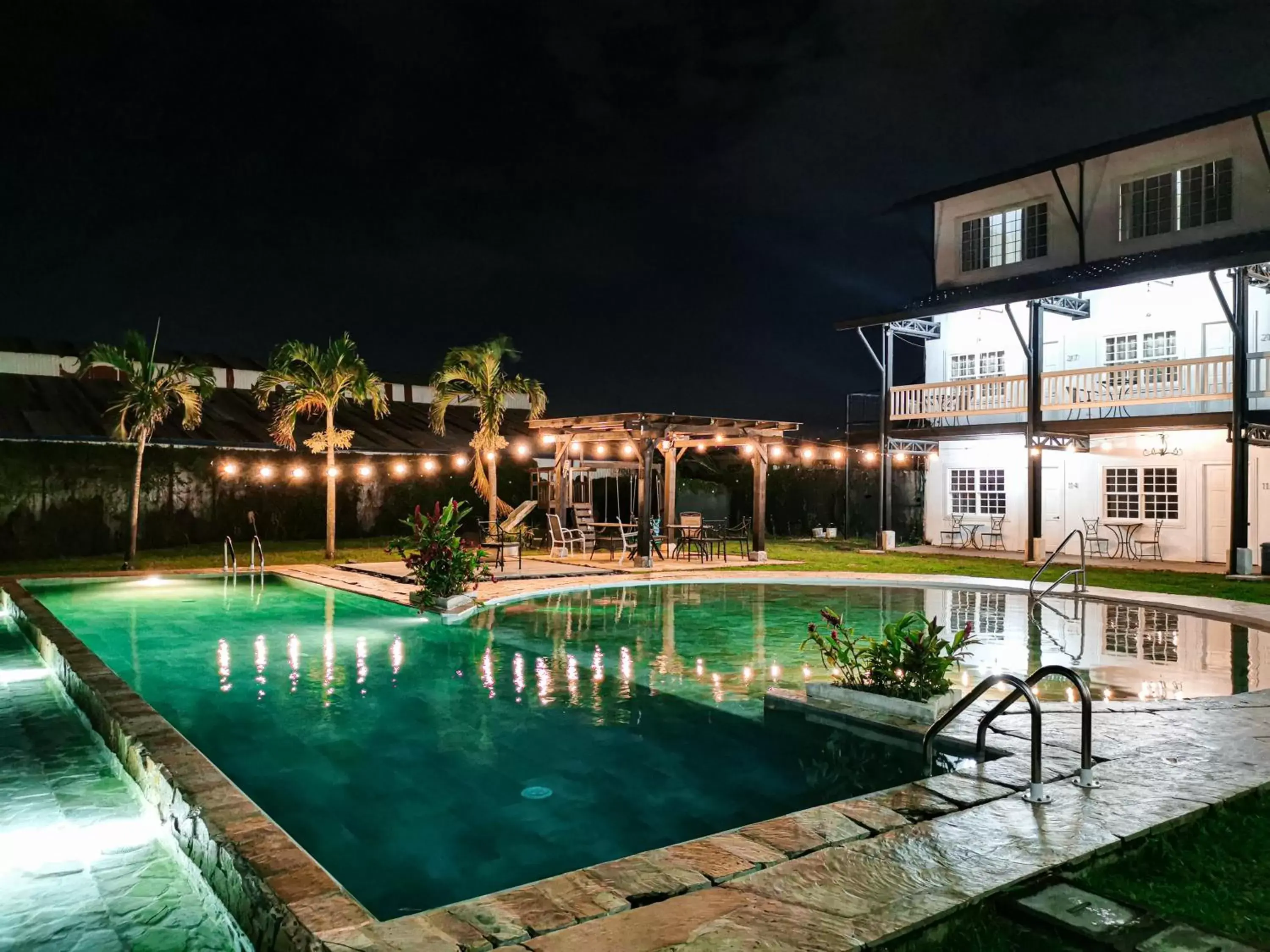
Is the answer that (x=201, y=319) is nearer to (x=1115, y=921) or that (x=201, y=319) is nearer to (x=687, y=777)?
(x=687, y=777)

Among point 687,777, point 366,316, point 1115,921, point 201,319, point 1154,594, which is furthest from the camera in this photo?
point 366,316

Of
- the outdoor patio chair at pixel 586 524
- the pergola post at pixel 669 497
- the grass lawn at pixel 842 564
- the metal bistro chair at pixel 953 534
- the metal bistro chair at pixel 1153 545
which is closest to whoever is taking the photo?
the grass lawn at pixel 842 564

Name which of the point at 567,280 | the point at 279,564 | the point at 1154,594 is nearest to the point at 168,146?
the point at 279,564

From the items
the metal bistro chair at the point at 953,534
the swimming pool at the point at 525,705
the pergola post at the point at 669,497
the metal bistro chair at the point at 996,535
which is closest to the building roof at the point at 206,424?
the pergola post at the point at 669,497

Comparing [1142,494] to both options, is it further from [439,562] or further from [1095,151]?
[439,562]

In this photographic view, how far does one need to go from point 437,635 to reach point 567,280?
32.7 metres

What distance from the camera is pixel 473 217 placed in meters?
34.8

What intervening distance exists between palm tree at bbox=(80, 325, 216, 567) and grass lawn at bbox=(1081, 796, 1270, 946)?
55.4ft

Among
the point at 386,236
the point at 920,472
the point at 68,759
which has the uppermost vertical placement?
the point at 386,236

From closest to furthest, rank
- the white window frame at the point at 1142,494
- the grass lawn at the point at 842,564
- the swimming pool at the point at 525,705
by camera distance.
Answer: the swimming pool at the point at 525,705 → the grass lawn at the point at 842,564 → the white window frame at the point at 1142,494

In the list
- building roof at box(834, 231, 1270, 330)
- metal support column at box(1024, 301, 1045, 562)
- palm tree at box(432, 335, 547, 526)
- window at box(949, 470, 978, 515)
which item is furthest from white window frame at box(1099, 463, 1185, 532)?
palm tree at box(432, 335, 547, 526)

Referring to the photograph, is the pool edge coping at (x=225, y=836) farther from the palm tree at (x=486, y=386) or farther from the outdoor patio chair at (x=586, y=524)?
the outdoor patio chair at (x=586, y=524)

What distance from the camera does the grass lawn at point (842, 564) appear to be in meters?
14.9

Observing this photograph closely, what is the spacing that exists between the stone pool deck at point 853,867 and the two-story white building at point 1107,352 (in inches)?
532
